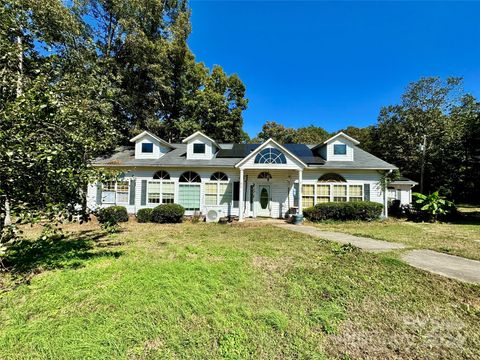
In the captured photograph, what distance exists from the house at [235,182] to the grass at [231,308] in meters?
8.38

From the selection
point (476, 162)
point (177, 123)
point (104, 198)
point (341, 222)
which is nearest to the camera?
point (341, 222)

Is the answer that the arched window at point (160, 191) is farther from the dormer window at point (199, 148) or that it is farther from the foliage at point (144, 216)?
the dormer window at point (199, 148)

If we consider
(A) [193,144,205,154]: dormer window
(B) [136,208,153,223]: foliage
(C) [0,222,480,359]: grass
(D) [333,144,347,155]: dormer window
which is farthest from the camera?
(A) [193,144,205,154]: dormer window

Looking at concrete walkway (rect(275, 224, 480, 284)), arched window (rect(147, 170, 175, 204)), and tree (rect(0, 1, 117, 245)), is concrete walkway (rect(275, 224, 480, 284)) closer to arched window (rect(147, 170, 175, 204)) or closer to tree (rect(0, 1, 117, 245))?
tree (rect(0, 1, 117, 245))

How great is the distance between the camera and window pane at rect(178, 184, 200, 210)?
47.0ft

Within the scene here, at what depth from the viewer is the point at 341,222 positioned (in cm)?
1279

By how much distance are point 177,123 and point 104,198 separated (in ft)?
35.9

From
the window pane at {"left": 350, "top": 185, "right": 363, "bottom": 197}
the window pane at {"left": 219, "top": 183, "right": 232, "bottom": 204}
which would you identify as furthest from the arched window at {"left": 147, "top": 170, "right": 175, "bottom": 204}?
the window pane at {"left": 350, "top": 185, "right": 363, "bottom": 197}

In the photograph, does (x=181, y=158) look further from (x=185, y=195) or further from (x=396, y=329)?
(x=396, y=329)

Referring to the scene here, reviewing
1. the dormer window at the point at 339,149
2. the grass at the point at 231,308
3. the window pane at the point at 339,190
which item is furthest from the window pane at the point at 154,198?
the dormer window at the point at 339,149

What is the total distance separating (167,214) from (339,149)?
466 inches

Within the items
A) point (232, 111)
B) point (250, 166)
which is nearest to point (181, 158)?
point (250, 166)

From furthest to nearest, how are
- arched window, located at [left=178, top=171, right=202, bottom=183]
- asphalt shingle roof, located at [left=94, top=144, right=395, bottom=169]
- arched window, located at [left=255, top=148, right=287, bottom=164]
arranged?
1. arched window, located at [left=178, top=171, right=202, bottom=183]
2. asphalt shingle roof, located at [left=94, top=144, right=395, bottom=169]
3. arched window, located at [left=255, top=148, right=287, bottom=164]

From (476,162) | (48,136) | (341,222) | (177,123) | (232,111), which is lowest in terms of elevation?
(341,222)
